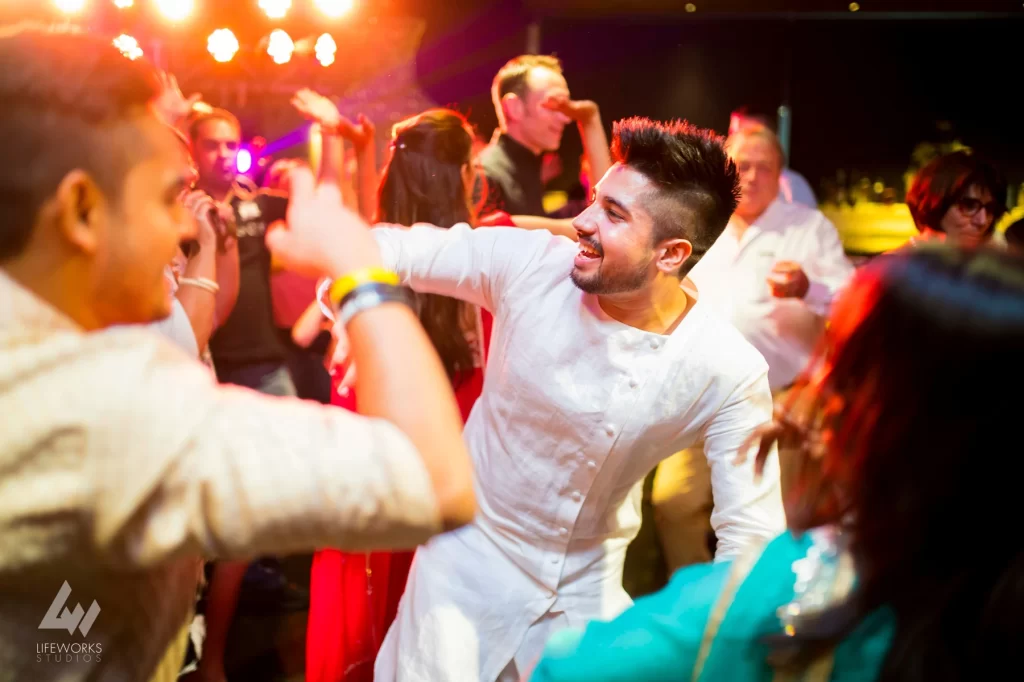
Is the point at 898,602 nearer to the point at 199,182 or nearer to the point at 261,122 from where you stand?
the point at 199,182

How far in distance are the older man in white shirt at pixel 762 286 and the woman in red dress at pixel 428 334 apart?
1076 mm

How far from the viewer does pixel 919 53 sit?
649 cm

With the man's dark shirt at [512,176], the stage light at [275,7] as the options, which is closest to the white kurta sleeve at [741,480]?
the man's dark shirt at [512,176]

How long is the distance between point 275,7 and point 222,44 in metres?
0.48

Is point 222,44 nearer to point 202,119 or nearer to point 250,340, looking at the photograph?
point 202,119

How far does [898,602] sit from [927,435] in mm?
183

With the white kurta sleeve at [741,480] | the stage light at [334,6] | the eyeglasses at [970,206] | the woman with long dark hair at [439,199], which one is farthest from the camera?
the stage light at [334,6]

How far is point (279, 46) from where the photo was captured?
248 inches

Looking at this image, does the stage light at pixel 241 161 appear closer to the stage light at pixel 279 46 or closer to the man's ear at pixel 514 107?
the man's ear at pixel 514 107

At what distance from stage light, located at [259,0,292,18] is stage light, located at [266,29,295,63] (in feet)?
0.40

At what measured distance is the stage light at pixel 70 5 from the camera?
509 centimetres

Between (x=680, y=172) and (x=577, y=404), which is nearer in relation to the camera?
(x=577, y=404)

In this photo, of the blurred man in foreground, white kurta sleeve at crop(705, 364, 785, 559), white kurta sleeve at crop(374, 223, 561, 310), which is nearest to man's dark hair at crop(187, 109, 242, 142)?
white kurta sleeve at crop(374, 223, 561, 310)

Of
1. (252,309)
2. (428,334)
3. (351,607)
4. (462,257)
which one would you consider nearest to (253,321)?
(252,309)
